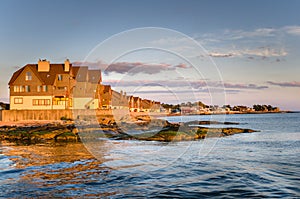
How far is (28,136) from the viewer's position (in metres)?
39.4

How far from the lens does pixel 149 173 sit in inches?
724

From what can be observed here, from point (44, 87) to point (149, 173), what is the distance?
198 feet

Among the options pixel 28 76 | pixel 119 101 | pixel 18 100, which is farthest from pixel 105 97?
pixel 18 100

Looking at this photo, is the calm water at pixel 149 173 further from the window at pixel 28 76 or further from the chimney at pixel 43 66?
the chimney at pixel 43 66

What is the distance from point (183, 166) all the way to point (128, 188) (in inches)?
260

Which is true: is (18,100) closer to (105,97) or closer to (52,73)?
(52,73)

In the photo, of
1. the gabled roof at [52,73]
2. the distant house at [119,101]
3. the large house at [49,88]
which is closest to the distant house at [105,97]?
the distant house at [119,101]

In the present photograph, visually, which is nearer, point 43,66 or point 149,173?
point 149,173

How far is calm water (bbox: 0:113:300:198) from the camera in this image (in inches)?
568

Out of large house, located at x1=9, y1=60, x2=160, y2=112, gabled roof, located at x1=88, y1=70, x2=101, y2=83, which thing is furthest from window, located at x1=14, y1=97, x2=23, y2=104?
gabled roof, located at x1=88, y1=70, x2=101, y2=83

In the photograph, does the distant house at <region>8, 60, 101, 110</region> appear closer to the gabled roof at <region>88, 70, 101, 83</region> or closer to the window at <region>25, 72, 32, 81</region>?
the window at <region>25, 72, 32, 81</region>

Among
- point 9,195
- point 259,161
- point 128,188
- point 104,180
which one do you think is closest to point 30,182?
point 9,195

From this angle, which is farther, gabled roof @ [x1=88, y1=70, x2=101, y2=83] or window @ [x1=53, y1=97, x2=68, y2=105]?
gabled roof @ [x1=88, y1=70, x2=101, y2=83]

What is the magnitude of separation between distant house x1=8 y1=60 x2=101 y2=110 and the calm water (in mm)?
47929
